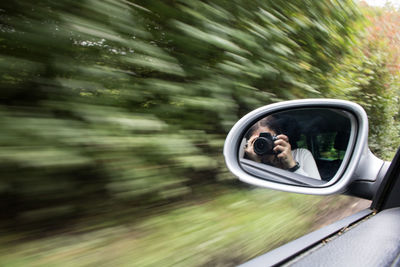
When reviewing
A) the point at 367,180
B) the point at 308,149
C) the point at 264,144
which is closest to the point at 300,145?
the point at 308,149

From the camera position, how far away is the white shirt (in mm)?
1569

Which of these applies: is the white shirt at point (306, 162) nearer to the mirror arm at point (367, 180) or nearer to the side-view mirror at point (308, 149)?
→ the side-view mirror at point (308, 149)

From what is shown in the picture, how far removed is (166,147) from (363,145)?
1.12 metres

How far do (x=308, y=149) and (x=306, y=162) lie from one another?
0.26 feet

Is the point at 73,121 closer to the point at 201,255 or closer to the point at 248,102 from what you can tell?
the point at 201,255

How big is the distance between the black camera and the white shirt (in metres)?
0.13

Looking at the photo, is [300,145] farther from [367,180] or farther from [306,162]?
[367,180]

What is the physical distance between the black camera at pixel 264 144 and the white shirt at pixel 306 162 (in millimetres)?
126

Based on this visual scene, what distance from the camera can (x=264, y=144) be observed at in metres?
1.61

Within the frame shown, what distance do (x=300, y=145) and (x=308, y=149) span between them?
0.06 m

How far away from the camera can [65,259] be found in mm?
1460

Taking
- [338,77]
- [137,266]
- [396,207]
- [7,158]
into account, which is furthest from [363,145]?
[338,77]

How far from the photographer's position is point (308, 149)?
5.29 ft

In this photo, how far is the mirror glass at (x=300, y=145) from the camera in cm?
157
